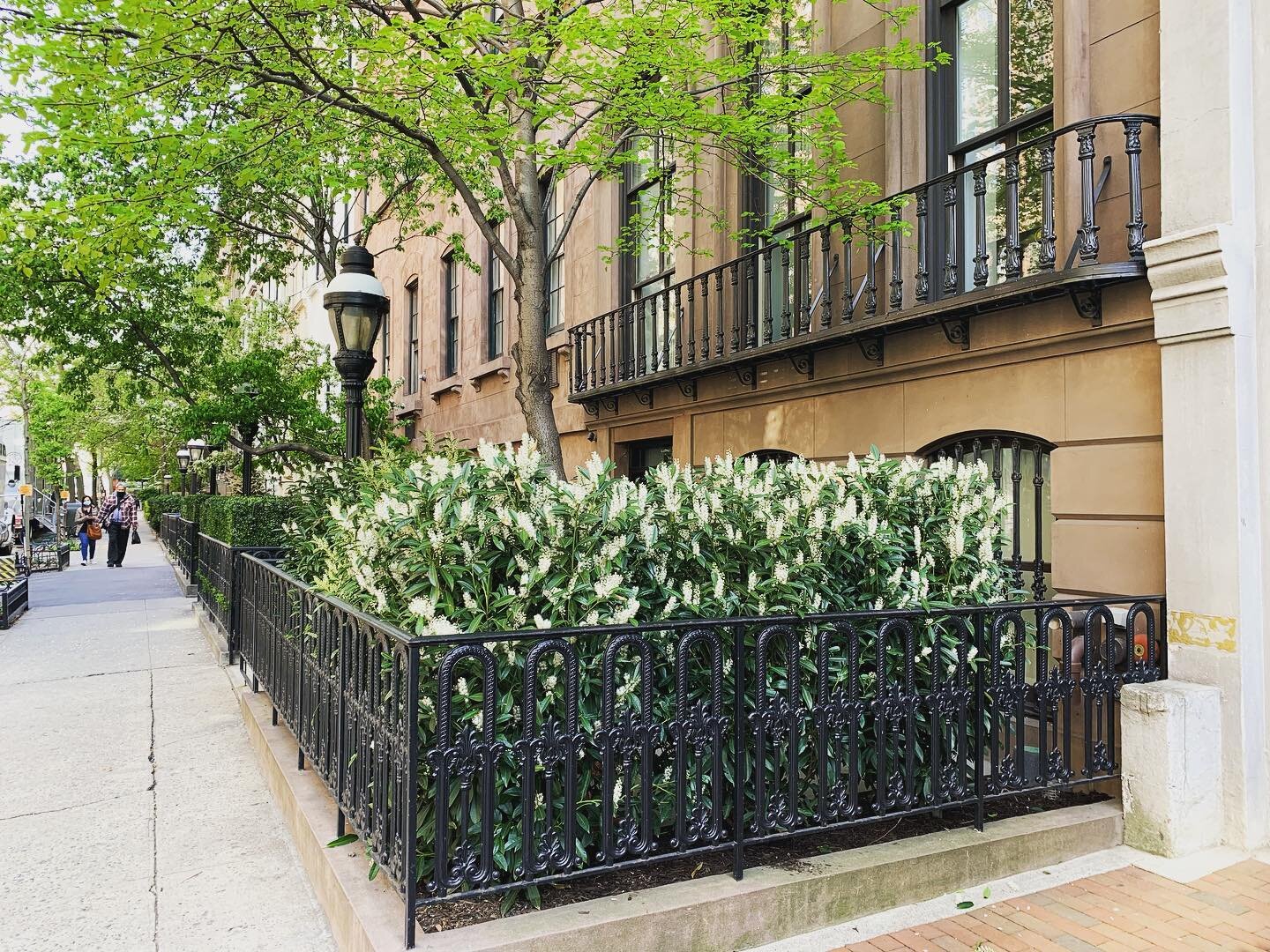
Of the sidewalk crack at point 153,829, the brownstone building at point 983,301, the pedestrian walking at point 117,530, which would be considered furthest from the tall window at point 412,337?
the sidewalk crack at point 153,829

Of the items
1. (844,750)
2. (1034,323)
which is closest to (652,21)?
(1034,323)

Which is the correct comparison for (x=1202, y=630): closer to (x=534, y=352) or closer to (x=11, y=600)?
(x=534, y=352)

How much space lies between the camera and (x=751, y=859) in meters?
3.94

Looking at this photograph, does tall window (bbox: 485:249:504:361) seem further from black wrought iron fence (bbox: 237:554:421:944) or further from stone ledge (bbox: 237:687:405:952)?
stone ledge (bbox: 237:687:405:952)

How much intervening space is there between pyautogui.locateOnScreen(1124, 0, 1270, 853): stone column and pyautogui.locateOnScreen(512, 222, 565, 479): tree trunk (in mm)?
4522

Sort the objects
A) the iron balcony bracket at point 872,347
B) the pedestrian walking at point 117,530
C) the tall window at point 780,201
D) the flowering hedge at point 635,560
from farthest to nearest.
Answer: the pedestrian walking at point 117,530
the tall window at point 780,201
the iron balcony bracket at point 872,347
the flowering hedge at point 635,560

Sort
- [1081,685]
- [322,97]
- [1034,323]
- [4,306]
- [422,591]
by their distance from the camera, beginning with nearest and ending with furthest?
[422,591], [1081,685], [1034,323], [322,97], [4,306]

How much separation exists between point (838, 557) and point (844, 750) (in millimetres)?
904

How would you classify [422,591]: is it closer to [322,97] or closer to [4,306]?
[322,97]

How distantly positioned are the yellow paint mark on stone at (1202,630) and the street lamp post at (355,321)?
5.72 metres

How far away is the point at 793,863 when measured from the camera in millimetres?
Result: 3799

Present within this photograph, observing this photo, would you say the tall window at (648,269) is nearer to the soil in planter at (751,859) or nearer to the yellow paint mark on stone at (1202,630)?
the yellow paint mark on stone at (1202,630)

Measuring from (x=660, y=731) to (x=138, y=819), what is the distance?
3239mm

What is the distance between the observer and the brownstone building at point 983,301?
561 centimetres
